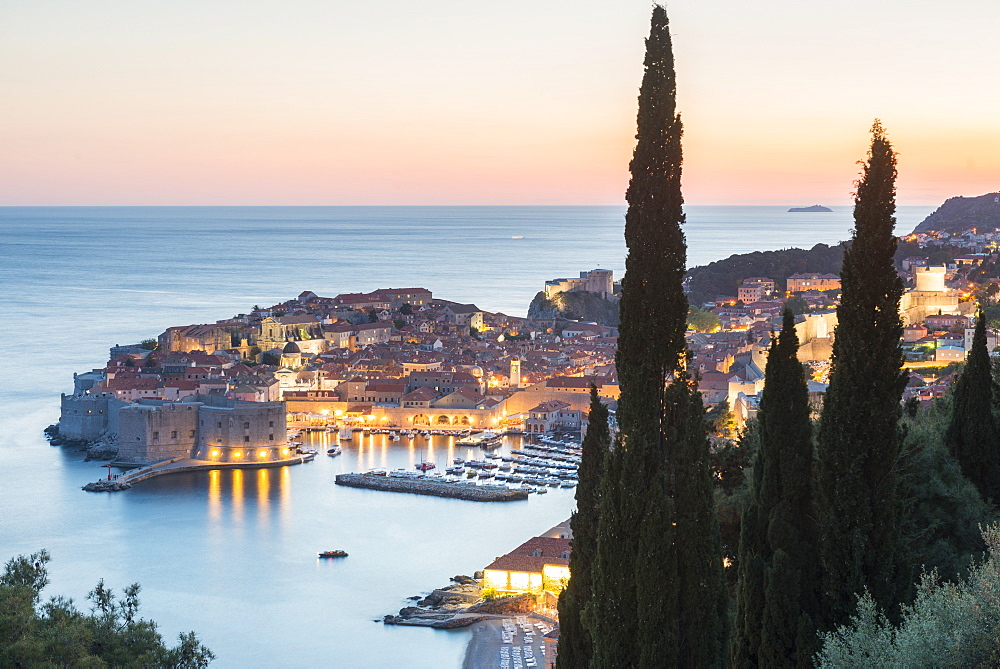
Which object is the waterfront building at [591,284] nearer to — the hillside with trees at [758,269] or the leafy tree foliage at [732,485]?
the hillside with trees at [758,269]

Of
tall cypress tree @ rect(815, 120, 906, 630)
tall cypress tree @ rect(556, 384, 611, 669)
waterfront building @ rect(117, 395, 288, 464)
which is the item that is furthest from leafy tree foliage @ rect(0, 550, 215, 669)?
waterfront building @ rect(117, 395, 288, 464)

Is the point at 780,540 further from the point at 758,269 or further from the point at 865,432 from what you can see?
the point at 758,269

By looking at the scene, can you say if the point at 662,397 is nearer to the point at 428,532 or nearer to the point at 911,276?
the point at 428,532

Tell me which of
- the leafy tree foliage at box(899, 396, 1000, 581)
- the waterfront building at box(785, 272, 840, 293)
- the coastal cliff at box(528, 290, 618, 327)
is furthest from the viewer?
the coastal cliff at box(528, 290, 618, 327)

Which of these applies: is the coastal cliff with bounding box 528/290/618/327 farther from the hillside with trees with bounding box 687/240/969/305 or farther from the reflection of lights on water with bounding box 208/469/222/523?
the reflection of lights on water with bounding box 208/469/222/523

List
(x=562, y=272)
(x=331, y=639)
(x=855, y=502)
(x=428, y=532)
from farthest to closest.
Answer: (x=562, y=272)
(x=428, y=532)
(x=331, y=639)
(x=855, y=502)

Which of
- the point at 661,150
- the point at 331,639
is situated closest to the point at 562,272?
the point at 331,639
